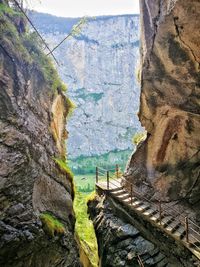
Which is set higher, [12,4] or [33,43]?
[12,4]

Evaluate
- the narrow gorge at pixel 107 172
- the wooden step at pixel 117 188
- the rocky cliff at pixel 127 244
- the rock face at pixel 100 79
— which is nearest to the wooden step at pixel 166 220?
the narrow gorge at pixel 107 172

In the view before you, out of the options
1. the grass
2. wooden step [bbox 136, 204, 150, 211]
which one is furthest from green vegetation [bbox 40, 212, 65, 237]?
the grass

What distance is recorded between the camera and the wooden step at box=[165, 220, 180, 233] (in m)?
13.6

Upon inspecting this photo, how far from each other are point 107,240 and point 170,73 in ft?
26.9

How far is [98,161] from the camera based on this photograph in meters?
70.1

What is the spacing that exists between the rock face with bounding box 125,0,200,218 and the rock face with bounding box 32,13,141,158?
55.8m

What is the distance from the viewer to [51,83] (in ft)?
50.1

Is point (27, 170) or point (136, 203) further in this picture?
point (136, 203)

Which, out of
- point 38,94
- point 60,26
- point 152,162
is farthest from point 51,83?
point 60,26

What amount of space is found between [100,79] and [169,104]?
6703 cm

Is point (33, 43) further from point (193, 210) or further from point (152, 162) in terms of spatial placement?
point (193, 210)

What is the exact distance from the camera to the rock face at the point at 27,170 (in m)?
9.34

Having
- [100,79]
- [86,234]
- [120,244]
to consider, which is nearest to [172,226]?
[120,244]

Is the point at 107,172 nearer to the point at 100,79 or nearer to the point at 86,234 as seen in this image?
the point at 86,234
